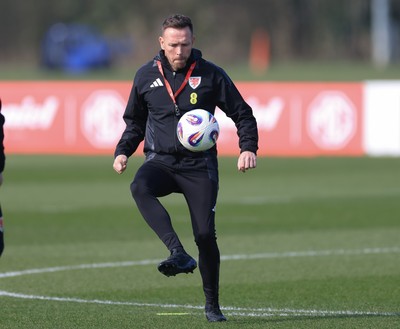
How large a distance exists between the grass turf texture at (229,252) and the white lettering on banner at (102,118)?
11.6 feet

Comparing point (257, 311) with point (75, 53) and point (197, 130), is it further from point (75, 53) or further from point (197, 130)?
point (75, 53)

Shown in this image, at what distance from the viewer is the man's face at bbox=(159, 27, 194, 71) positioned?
9.34m

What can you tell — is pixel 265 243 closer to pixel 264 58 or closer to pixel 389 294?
pixel 389 294

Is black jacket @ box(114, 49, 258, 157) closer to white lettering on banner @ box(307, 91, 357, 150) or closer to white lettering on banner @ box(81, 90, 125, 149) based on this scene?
white lettering on banner @ box(307, 91, 357, 150)

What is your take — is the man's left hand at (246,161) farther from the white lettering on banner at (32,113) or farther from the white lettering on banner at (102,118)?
the white lettering on banner at (32,113)

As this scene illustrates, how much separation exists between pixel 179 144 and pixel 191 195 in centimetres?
39

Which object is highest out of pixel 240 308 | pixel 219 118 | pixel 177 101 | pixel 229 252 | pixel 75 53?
pixel 75 53

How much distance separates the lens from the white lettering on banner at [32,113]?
2962cm

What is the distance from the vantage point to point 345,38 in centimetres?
7081

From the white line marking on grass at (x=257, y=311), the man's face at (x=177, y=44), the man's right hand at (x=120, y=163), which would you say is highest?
the man's face at (x=177, y=44)

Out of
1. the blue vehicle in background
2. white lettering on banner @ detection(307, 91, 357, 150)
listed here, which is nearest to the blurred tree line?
the blue vehicle in background

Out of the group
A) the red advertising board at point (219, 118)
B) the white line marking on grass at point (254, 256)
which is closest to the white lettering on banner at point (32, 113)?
the red advertising board at point (219, 118)

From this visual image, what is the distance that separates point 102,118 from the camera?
97.1ft

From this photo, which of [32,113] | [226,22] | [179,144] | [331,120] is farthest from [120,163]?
[226,22]
